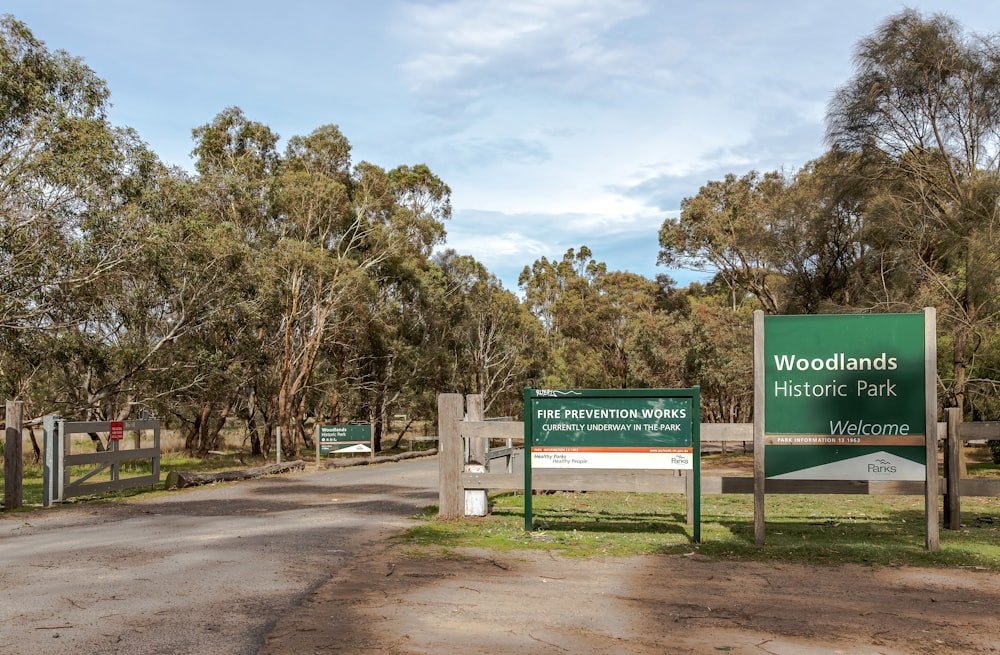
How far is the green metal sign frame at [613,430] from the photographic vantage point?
29.6 ft

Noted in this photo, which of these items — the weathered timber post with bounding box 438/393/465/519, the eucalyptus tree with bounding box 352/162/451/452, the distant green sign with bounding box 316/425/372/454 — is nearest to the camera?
the weathered timber post with bounding box 438/393/465/519

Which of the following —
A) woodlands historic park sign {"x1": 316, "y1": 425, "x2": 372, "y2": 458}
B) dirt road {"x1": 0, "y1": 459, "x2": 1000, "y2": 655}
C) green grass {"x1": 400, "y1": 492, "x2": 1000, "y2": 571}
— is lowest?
woodlands historic park sign {"x1": 316, "y1": 425, "x2": 372, "y2": 458}

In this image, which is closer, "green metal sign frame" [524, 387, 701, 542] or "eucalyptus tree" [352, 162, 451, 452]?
"green metal sign frame" [524, 387, 701, 542]

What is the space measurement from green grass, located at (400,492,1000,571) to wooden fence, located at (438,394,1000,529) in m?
0.46

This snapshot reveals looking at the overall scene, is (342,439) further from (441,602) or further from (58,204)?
(441,602)

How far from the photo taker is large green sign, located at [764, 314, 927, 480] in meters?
8.65

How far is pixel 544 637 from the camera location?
5.23 meters

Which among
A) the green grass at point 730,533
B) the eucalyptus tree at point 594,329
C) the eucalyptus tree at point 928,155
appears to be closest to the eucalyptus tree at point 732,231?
the eucalyptus tree at point 928,155

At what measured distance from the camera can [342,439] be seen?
89.4 ft

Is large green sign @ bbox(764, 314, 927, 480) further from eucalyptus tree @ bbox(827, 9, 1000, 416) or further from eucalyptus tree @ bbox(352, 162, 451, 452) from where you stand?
eucalyptus tree @ bbox(352, 162, 451, 452)

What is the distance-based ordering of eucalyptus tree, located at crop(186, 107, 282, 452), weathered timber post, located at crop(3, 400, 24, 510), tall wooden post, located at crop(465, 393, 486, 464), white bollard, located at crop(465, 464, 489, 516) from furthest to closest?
eucalyptus tree, located at crop(186, 107, 282, 452), weathered timber post, located at crop(3, 400, 24, 510), tall wooden post, located at crop(465, 393, 486, 464), white bollard, located at crop(465, 464, 489, 516)

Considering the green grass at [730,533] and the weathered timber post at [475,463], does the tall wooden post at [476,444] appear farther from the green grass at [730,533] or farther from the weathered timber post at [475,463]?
the green grass at [730,533]

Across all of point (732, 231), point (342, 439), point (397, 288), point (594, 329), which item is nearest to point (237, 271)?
point (342, 439)

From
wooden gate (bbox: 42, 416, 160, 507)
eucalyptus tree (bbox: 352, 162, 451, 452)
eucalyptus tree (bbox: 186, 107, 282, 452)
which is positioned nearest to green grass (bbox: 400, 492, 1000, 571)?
wooden gate (bbox: 42, 416, 160, 507)
